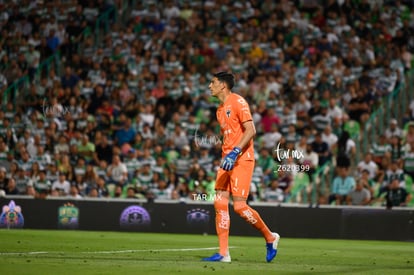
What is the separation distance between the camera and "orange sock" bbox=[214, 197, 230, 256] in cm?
1234

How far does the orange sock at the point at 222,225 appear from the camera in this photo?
12344mm

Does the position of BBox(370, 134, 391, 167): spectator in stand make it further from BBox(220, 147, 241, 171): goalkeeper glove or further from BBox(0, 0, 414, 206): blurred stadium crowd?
BBox(220, 147, 241, 171): goalkeeper glove

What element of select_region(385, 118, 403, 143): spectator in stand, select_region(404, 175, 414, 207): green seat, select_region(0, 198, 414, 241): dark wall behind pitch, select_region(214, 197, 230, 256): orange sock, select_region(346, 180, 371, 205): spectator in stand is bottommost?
select_region(0, 198, 414, 241): dark wall behind pitch

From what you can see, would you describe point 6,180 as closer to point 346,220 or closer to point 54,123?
point 54,123

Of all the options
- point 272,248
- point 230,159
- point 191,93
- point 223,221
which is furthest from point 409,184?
point 230,159

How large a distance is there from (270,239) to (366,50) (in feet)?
52.7

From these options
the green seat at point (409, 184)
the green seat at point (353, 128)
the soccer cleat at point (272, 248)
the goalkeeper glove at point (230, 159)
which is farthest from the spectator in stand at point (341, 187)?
the goalkeeper glove at point (230, 159)

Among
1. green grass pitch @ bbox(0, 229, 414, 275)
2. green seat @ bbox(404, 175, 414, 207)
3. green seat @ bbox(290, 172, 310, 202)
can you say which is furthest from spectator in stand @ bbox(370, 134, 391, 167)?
green grass pitch @ bbox(0, 229, 414, 275)

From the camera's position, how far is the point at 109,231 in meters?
22.3

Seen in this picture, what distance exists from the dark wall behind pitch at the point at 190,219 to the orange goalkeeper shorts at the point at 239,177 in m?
9.49

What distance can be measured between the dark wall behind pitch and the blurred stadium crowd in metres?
0.65

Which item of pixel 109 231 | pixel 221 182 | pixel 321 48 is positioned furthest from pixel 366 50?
pixel 221 182

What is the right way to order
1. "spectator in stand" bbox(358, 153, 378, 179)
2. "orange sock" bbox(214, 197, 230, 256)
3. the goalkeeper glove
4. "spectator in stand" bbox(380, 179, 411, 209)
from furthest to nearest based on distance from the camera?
"spectator in stand" bbox(358, 153, 378, 179), "spectator in stand" bbox(380, 179, 411, 209), "orange sock" bbox(214, 197, 230, 256), the goalkeeper glove

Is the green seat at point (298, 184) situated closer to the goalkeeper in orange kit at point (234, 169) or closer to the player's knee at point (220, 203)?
the goalkeeper in orange kit at point (234, 169)
